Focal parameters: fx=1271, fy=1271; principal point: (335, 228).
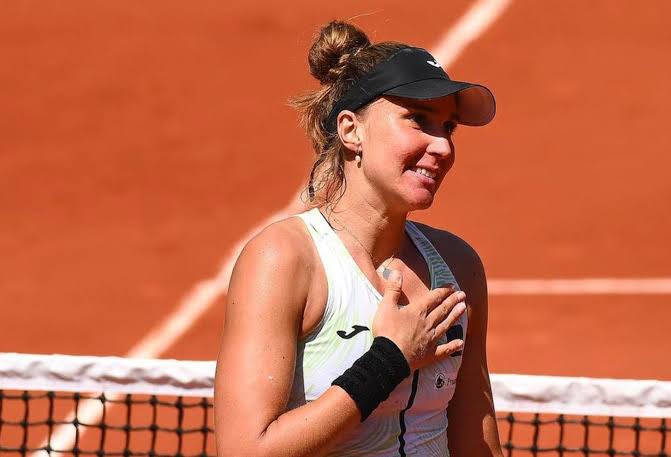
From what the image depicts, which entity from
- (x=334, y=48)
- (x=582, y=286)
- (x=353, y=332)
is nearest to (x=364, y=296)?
(x=353, y=332)

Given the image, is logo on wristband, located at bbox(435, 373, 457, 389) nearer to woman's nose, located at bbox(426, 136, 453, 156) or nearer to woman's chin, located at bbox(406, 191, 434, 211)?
woman's chin, located at bbox(406, 191, 434, 211)

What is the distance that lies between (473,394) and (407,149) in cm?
78

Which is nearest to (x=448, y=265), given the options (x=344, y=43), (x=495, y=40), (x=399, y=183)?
(x=399, y=183)

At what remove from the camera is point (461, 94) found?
3.58 metres

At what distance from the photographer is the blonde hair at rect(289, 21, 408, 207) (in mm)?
3631

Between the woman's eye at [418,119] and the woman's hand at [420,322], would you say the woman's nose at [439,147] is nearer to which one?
the woman's eye at [418,119]

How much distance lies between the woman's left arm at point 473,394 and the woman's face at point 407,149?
39 cm

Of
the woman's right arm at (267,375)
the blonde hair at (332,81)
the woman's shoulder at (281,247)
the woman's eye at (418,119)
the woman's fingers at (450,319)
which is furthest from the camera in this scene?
the blonde hair at (332,81)

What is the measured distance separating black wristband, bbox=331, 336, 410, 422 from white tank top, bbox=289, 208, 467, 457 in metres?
0.08

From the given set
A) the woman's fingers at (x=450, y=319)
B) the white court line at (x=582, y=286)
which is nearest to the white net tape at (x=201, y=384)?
the woman's fingers at (x=450, y=319)

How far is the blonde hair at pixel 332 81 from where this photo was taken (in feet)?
11.9

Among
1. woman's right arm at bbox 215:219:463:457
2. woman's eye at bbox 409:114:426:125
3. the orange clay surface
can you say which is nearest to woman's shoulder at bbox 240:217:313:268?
woman's right arm at bbox 215:219:463:457

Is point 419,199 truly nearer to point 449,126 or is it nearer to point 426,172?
point 426,172

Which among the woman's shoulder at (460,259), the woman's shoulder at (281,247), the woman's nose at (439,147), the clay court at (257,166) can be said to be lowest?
the woman's shoulder at (281,247)
